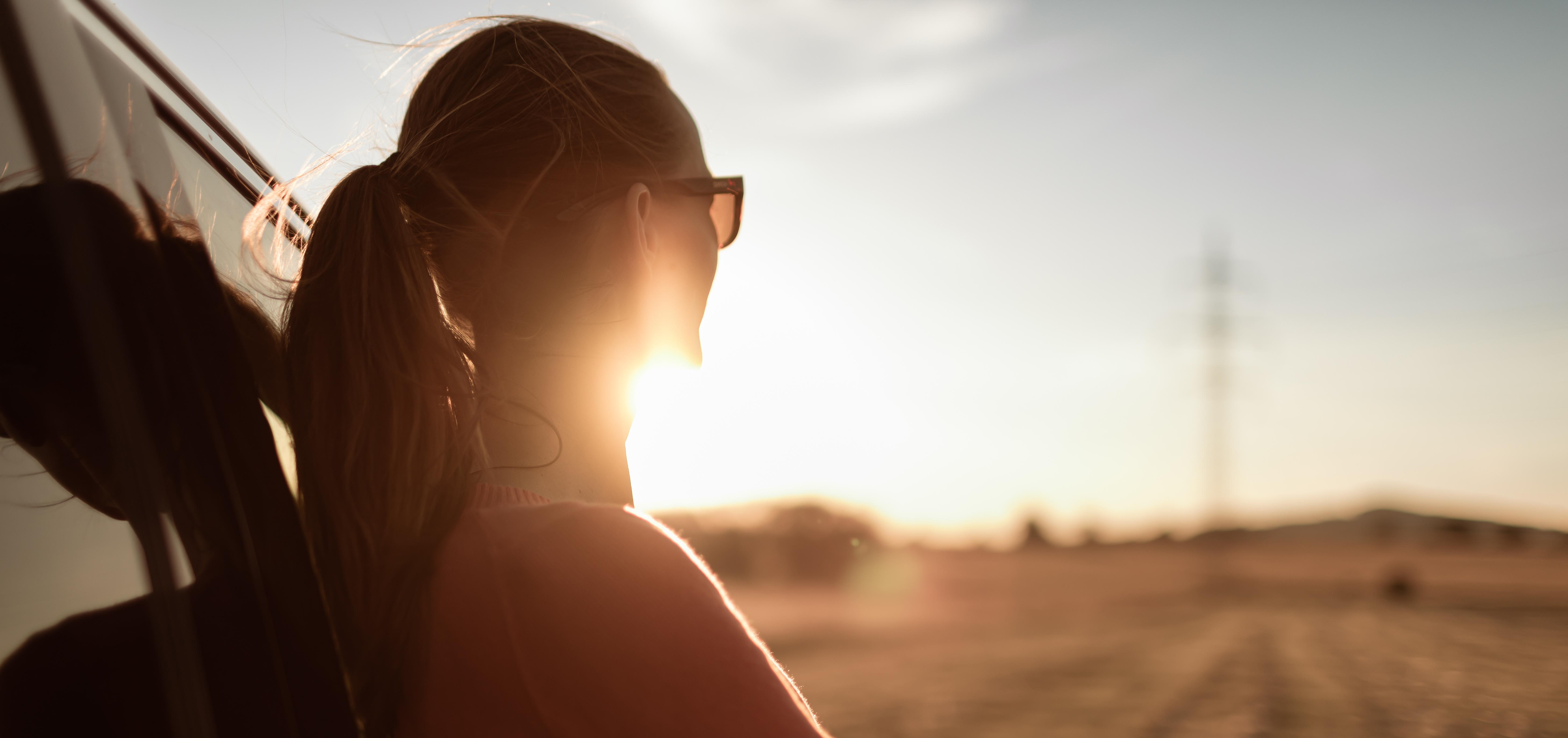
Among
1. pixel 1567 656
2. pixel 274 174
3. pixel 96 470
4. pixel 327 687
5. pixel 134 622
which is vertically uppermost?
pixel 274 174

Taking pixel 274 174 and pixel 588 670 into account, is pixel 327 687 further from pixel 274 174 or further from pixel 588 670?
pixel 274 174

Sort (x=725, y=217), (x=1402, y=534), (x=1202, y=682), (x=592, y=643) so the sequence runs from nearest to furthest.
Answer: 1. (x=592, y=643)
2. (x=725, y=217)
3. (x=1202, y=682)
4. (x=1402, y=534)

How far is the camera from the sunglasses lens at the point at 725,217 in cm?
170

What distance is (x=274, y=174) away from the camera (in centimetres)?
178

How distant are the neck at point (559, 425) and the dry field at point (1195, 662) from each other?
0.38m

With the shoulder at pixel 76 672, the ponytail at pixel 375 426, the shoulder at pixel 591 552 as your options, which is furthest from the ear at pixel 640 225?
the shoulder at pixel 76 672

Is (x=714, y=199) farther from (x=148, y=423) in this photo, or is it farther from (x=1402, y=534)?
(x=1402, y=534)

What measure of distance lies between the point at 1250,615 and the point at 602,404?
28327 millimetres

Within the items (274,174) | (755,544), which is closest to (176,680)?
(274,174)

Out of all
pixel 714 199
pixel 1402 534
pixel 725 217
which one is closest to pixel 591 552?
pixel 714 199

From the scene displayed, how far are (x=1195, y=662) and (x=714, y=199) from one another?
14714 mm

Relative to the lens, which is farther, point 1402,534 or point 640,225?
point 1402,534

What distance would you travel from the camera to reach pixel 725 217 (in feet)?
5.89

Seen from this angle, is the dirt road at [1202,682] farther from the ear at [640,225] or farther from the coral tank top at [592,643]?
the coral tank top at [592,643]
